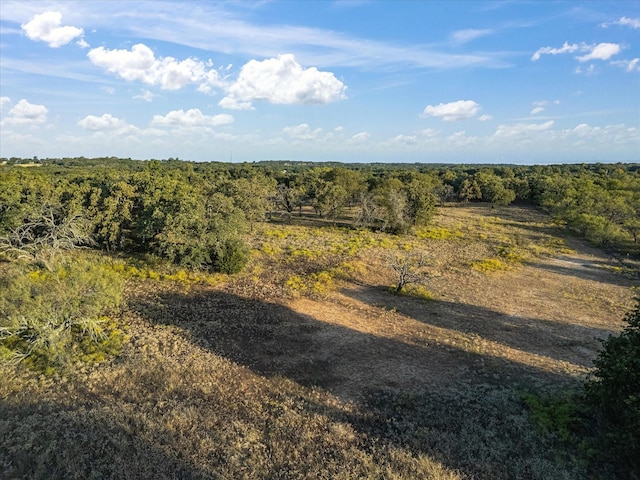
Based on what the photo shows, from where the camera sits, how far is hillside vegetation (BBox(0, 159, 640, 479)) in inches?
415

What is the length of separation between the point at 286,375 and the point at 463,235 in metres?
31.9

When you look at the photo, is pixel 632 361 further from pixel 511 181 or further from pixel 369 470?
pixel 511 181

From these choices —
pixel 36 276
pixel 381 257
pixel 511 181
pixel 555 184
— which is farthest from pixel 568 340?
pixel 511 181

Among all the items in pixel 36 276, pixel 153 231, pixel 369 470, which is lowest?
pixel 369 470

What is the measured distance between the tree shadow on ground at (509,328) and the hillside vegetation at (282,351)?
0.13m

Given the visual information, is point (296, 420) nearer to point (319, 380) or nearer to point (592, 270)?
point (319, 380)

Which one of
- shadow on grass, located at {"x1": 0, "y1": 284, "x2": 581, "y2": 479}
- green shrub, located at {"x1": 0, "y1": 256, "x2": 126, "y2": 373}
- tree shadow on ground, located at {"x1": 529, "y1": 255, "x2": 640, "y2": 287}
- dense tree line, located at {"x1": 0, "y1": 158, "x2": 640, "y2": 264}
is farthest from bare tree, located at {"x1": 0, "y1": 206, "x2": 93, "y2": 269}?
tree shadow on ground, located at {"x1": 529, "y1": 255, "x2": 640, "y2": 287}

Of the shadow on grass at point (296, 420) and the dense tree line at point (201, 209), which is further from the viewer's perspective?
the dense tree line at point (201, 209)

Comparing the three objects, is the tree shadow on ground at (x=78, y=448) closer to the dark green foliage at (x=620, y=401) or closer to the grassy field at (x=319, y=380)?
the grassy field at (x=319, y=380)

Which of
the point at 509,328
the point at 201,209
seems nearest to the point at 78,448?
the point at 509,328

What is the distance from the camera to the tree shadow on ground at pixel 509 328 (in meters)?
17.2

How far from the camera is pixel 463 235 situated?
137ft

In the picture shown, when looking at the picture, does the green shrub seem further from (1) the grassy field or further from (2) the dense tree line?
(2) the dense tree line

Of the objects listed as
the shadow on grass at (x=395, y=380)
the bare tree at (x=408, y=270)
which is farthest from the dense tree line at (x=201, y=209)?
the bare tree at (x=408, y=270)
